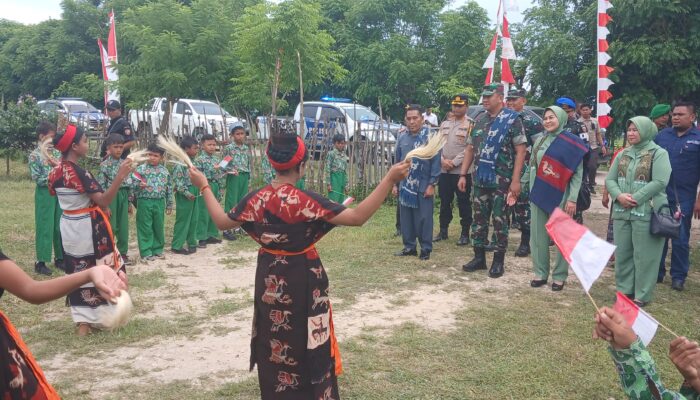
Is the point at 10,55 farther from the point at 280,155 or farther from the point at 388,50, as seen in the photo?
the point at 280,155

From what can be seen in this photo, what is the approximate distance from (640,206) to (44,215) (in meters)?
6.35

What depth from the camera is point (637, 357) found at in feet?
6.28

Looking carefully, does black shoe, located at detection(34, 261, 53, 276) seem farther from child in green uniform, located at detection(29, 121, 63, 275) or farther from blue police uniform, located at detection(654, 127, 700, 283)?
blue police uniform, located at detection(654, 127, 700, 283)

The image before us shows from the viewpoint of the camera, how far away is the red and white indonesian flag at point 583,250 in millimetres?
2018

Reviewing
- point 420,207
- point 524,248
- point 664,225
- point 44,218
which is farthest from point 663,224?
point 44,218

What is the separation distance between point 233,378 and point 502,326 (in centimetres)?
229

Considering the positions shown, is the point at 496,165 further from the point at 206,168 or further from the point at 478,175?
the point at 206,168

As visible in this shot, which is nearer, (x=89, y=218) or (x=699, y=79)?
(x=89, y=218)

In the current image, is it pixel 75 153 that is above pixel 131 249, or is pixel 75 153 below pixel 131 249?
above

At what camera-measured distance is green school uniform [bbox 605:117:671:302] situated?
5289 millimetres

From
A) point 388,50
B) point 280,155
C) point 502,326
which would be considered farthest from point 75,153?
point 388,50

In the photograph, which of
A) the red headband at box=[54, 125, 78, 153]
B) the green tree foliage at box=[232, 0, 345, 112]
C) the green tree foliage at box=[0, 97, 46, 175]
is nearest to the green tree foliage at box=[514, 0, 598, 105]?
the green tree foliage at box=[232, 0, 345, 112]

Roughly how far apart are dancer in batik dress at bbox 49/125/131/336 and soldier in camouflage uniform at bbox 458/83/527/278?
375cm

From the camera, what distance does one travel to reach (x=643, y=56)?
1233cm
